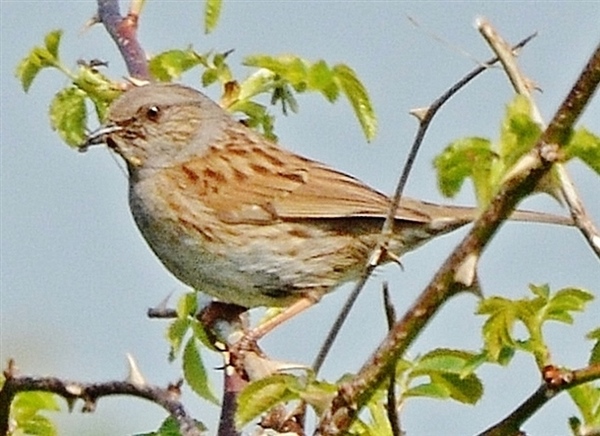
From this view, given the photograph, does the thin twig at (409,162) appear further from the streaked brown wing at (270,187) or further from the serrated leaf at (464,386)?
the streaked brown wing at (270,187)

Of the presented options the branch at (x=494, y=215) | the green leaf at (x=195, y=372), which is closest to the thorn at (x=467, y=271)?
the branch at (x=494, y=215)

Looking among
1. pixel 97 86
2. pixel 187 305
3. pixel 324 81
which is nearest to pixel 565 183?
pixel 324 81

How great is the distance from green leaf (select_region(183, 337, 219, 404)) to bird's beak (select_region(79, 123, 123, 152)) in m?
0.91

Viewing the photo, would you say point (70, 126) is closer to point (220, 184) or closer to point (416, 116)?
point (220, 184)

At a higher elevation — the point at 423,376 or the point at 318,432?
the point at 423,376

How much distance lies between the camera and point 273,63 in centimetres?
269

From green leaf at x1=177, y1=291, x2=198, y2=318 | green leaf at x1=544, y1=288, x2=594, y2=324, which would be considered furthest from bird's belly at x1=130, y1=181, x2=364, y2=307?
green leaf at x1=544, y1=288, x2=594, y2=324

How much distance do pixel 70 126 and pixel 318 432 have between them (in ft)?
5.87

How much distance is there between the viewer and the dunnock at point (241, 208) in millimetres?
4223

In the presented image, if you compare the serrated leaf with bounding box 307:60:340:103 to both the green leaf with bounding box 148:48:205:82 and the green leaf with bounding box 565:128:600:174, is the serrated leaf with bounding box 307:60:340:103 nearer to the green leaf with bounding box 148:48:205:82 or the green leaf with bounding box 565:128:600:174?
the green leaf with bounding box 148:48:205:82

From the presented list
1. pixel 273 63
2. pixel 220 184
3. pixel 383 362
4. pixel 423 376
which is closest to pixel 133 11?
pixel 273 63

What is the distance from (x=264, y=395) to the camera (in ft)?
6.06

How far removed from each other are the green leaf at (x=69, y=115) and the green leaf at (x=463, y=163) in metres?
1.80

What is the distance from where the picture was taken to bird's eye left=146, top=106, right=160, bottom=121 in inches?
176
